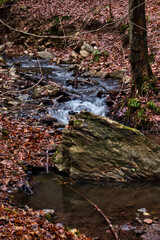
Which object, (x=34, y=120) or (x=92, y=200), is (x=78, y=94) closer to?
(x=34, y=120)

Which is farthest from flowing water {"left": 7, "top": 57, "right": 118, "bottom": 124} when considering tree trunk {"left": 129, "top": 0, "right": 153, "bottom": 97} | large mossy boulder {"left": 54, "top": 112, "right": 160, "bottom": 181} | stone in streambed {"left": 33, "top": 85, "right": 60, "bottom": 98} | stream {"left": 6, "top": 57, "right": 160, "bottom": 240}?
stream {"left": 6, "top": 57, "right": 160, "bottom": 240}

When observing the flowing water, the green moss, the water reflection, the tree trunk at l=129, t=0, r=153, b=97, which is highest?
the tree trunk at l=129, t=0, r=153, b=97

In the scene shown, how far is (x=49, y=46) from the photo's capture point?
737 inches

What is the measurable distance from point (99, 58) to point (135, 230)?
481 inches

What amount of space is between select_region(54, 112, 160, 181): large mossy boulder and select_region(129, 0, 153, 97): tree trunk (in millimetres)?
2241

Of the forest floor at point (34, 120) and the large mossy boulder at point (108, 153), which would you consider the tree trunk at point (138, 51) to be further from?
the large mossy boulder at point (108, 153)

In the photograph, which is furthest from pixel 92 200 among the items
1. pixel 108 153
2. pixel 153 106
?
pixel 153 106

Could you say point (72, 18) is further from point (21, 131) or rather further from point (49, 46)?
point (21, 131)

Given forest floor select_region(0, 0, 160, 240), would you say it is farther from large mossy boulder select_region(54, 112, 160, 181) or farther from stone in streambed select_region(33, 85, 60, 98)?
stone in streambed select_region(33, 85, 60, 98)

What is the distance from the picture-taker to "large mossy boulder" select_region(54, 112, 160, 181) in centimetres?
508

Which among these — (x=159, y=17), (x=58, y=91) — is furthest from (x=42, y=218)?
(x=159, y=17)

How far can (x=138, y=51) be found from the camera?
6.73m

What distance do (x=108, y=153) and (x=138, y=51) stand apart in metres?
3.47

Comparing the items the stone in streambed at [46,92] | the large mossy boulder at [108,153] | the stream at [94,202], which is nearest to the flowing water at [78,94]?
the stone in streambed at [46,92]
